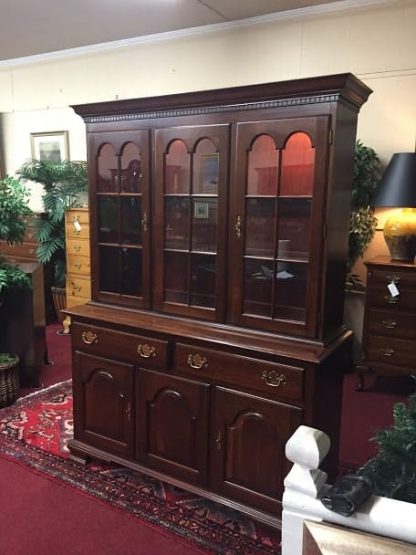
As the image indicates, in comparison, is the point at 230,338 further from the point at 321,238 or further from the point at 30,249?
the point at 30,249

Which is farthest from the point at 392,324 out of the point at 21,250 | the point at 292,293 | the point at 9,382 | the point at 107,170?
the point at 21,250

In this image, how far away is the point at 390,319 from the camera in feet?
11.3

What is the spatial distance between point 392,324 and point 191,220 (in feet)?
6.25

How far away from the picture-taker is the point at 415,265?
3.34 metres

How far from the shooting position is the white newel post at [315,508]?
1.02m

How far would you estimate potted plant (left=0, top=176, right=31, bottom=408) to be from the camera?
330cm

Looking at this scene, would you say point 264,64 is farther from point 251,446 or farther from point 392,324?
point 251,446

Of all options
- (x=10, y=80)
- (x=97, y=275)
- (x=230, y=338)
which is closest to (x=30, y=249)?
(x=10, y=80)

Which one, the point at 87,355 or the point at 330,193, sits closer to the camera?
the point at 330,193

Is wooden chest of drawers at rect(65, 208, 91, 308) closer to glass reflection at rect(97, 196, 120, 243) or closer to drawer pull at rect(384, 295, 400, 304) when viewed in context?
glass reflection at rect(97, 196, 120, 243)

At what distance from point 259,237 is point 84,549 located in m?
1.53

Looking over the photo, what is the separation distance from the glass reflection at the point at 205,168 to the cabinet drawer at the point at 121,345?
75 centimetres

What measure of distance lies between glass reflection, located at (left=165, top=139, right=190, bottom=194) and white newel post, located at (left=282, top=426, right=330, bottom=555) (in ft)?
4.64

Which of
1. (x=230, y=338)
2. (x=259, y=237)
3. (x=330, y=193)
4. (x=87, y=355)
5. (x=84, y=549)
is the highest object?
(x=330, y=193)
